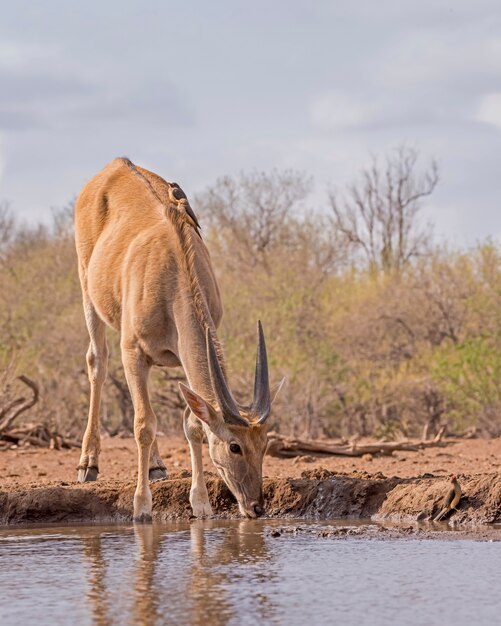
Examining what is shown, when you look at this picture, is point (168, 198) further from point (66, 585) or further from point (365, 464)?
point (66, 585)

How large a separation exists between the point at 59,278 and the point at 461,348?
16.8 metres

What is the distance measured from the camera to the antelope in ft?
28.9

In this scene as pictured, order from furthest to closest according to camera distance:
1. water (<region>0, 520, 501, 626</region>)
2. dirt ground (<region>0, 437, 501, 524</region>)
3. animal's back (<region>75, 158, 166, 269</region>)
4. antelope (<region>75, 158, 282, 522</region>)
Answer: animal's back (<region>75, 158, 166, 269</region>)
dirt ground (<region>0, 437, 501, 524</region>)
antelope (<region>75, 158, 282, 522</region>)
water (<region>0, 520, 501, 626</region>)

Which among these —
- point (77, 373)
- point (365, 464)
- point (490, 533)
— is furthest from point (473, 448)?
point (77, 373)

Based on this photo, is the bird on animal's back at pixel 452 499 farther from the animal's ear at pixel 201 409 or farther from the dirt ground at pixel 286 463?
the animal's ear at pixel 201 409

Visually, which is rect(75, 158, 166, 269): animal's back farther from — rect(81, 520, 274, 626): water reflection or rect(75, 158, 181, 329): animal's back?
rect(81, 520, 274, 626): water reflection

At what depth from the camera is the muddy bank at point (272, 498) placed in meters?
9.71

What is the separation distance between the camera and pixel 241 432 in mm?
8773

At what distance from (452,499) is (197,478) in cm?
202

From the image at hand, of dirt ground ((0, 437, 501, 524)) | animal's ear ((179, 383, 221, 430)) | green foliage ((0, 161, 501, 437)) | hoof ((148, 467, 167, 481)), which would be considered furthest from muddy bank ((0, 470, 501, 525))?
green foliage ((0, 161, 501, 437))

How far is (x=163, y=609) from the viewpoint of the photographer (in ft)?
19.4

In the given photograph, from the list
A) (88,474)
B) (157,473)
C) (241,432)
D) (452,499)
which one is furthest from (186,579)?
(88,474)

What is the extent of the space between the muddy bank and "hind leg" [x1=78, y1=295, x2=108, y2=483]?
0.84 metres

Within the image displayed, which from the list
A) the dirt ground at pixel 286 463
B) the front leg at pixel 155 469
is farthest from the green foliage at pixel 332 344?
the front leg at pixel 155 469
